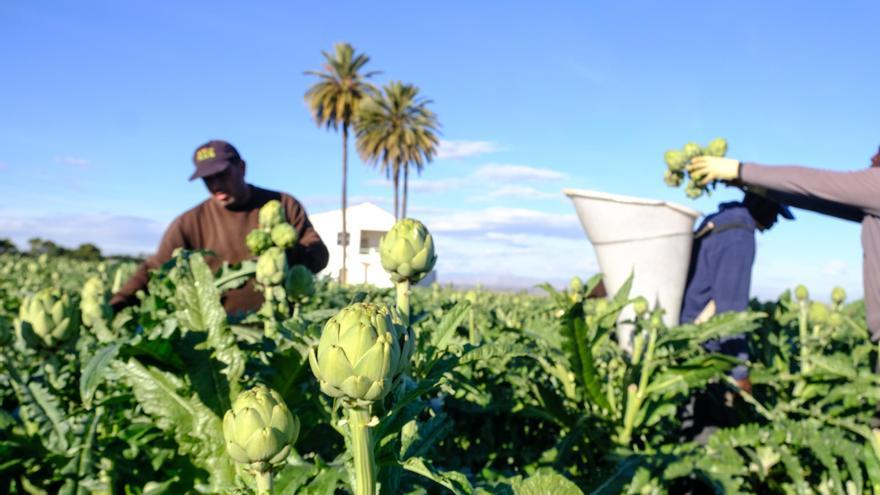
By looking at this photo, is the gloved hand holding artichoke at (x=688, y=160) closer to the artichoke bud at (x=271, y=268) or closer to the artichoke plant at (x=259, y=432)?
the artichoke bud at (x=271, y=268)

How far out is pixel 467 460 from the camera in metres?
2.25

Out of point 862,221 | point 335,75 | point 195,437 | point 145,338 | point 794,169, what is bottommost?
point 195,437

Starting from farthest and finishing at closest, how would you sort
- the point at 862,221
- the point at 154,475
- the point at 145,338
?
the point at 862,221 < the point at 154,475 < the point at 145,338

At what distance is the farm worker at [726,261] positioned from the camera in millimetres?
3035

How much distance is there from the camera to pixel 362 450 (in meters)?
0.81

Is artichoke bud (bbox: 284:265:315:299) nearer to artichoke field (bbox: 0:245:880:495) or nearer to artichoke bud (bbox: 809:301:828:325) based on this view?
artichoke field (bbox: 0:245:880:495)

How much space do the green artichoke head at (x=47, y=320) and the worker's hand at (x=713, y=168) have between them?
2.08 meters

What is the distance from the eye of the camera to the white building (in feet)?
5.08

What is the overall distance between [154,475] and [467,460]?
105 centimetres

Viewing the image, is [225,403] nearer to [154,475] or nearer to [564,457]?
[154,475]

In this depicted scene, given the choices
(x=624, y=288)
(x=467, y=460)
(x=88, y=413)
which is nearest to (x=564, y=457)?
(x=467, y=460)

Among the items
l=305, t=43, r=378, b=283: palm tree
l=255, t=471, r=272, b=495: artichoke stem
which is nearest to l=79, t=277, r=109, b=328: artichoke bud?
l=255, t=471, r=272, b=495: artichoke stem

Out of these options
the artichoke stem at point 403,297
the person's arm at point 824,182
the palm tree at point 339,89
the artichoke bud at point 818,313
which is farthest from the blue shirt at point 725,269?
the palm tree at point 339,89

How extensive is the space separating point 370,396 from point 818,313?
273cm
